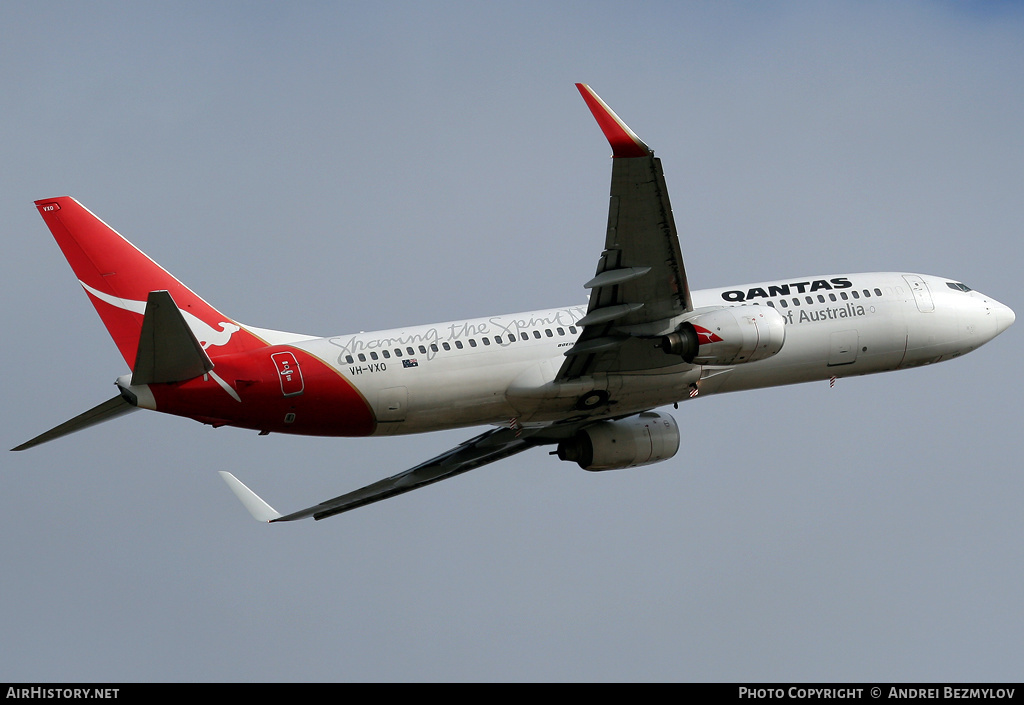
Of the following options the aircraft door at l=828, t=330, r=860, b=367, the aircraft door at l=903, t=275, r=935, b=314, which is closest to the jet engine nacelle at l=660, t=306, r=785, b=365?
the aircraft door at l=828, t=330, r=860, b=367

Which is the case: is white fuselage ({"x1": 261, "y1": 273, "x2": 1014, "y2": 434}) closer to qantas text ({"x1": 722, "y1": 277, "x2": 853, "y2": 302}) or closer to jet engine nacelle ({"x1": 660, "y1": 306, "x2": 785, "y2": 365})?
qantas text ({"x1": 722, "y1": 277, "x2": 853, "y2": 302})

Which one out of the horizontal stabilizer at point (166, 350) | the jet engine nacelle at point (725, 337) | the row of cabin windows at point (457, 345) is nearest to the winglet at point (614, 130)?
the jet engine nacelle at point (725, 337)

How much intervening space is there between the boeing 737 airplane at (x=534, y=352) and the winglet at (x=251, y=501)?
7.91 m

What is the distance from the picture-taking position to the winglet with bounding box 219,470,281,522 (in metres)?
47.4

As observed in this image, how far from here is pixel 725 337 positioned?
132 feet

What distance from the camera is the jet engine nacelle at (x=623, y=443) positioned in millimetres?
45750

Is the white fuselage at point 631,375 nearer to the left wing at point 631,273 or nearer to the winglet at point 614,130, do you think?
the left wing at point 631,273

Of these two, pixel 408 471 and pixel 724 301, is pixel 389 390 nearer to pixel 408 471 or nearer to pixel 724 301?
pixel 408 471

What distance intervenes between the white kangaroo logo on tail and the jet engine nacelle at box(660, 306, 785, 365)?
13.0 meters

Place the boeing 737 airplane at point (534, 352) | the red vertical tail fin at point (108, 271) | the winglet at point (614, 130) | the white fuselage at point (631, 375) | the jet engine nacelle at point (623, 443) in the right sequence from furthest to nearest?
the jet engine nacelle at point (623, 443)
the white fuselage at point (631, 375)
the red vertical tail fin at point (108, 271)
the boeing 737 airplane at point (534, 352)
the winglet at point (614, 130)

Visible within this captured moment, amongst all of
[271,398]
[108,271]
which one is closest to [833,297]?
[271,398]

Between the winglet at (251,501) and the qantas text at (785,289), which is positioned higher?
the qantas text at (785,289)

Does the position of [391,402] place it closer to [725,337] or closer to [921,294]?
[725,337]

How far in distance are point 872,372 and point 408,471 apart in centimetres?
1636
